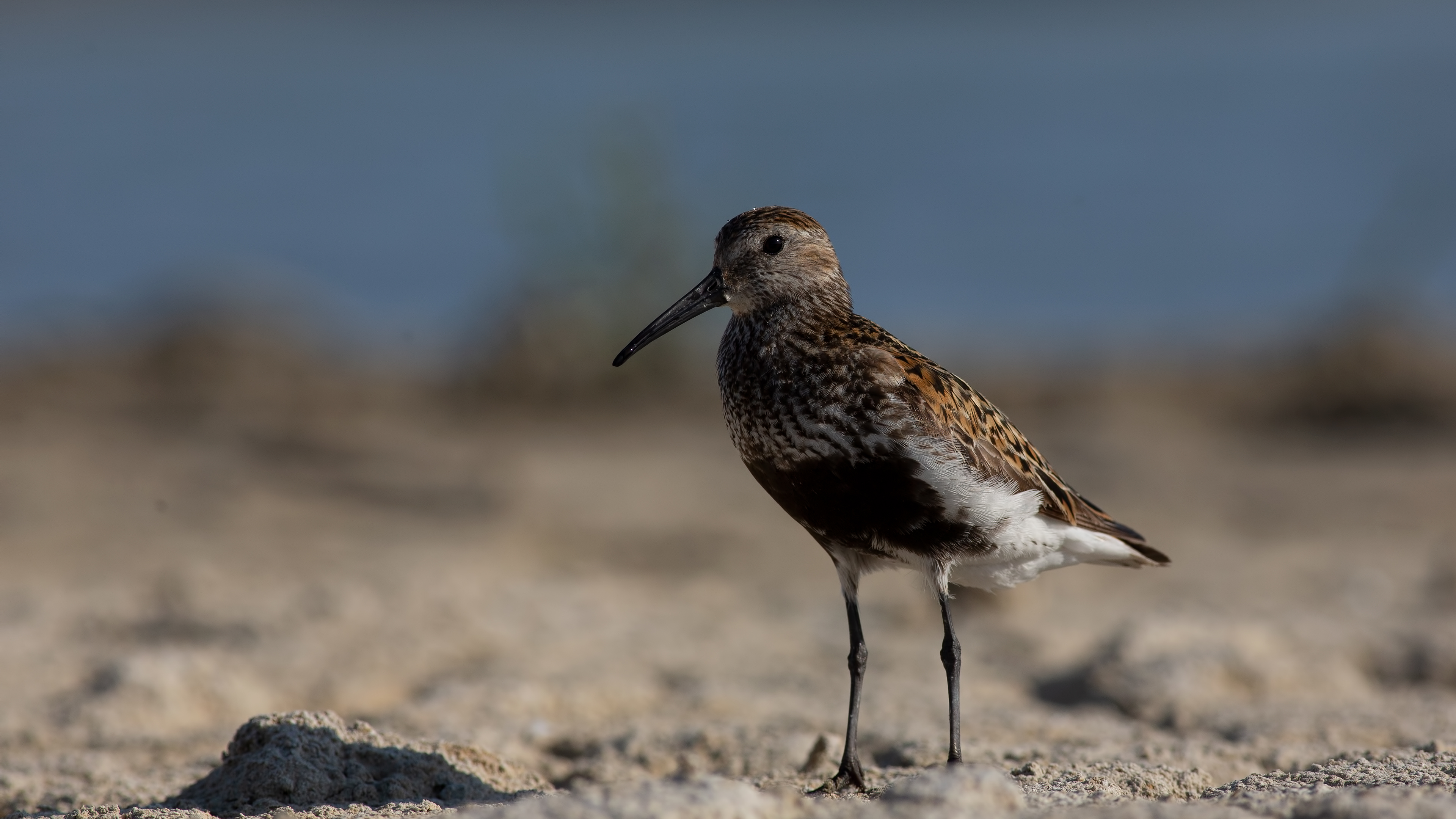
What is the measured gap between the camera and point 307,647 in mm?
7531

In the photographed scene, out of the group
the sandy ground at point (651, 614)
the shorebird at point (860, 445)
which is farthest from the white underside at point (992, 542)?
the sandy ground at point (651, 614)

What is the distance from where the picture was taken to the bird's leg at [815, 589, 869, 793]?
198 inches

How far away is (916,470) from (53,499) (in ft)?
28.0

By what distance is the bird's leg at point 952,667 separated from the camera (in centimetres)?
504

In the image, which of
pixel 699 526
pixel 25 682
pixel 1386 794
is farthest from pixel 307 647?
pixel 1386 794

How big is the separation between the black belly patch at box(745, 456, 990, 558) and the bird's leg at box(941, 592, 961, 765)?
283 millimetres

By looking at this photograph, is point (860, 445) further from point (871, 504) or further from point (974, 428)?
point (974, 428)

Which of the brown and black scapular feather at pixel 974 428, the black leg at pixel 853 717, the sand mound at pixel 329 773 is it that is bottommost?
the sand mound at pixel 329 773

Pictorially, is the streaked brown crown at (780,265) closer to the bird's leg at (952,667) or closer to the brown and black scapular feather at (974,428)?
the brown and black scapular feather at (974,428)

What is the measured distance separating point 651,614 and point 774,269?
13.3 ft

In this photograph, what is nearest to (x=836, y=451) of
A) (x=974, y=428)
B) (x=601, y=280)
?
(x=974, y=428)

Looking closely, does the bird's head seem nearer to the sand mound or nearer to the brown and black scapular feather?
the brown and black scapular feather

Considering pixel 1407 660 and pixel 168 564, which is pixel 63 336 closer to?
pixel 168 564

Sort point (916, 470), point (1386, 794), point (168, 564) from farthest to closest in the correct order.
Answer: point (168, 564), point (916, 470), point (1386, 794)
